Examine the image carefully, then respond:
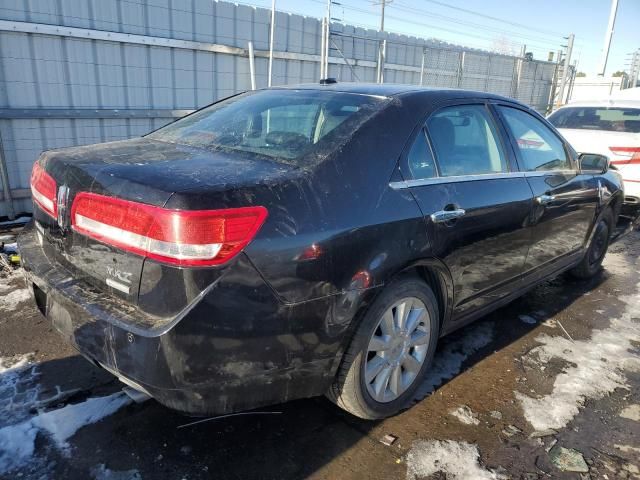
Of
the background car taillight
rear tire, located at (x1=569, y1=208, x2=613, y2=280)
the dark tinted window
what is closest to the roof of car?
the dark tinted window

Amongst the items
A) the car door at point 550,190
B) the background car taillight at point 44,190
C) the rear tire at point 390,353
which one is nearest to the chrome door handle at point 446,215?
the rear tire at point 390,353

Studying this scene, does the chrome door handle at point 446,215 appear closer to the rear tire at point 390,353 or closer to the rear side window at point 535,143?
the rear tire at point 390,353

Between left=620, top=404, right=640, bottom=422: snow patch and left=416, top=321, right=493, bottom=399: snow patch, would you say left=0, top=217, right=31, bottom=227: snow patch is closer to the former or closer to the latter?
left=416, top=321, right=493, bottom=399: snow patch

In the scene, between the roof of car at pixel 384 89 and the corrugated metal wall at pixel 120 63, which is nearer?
the roof of car at pixel 384 89

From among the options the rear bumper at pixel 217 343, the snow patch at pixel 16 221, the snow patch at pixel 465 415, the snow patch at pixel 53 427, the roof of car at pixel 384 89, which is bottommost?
the snow patch at pixel 465 415

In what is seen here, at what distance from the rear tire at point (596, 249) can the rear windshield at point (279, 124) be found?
316 cm

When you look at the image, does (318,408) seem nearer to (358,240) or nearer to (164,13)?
(358,240)

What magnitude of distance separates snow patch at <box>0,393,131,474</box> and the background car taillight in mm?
1014

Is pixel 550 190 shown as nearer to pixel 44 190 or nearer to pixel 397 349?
pixel 397 349

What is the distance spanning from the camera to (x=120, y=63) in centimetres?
628

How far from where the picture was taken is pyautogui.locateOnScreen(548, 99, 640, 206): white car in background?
22.0 ft

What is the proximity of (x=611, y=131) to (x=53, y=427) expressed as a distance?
24.9 ft

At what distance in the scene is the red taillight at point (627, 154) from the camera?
6625 millimetres

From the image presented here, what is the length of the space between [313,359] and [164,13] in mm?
5888
